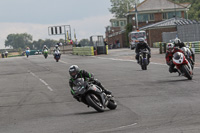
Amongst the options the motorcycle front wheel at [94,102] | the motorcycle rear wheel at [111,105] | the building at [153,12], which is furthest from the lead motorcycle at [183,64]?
the building at [153,12]

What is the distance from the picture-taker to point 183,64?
1639cm

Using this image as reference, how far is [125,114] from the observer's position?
32.6 feet

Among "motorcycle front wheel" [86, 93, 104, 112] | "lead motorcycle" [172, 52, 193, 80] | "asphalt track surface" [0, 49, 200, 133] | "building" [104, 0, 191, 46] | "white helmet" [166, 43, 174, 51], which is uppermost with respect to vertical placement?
"building" [104, 0, 191, 46]

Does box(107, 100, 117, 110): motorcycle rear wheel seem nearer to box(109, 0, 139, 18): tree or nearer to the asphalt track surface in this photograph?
the asphalt track surface

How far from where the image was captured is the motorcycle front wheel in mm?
10523

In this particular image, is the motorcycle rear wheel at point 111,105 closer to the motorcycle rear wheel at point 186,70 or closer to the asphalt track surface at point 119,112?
the asphalt track surface at point 119,112

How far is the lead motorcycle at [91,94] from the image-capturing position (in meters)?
10.6

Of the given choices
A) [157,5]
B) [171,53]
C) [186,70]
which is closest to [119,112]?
[186,70]

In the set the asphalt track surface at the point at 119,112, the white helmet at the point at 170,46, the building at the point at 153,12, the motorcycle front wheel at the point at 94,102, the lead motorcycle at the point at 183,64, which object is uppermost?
the building at the point at 153,12

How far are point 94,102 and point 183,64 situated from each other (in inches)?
260

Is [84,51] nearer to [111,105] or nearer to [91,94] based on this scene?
[111,105]

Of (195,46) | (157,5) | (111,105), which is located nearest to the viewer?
(111,105)

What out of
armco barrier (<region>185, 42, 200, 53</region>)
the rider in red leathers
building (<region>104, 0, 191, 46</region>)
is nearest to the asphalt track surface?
the rider in red leathers

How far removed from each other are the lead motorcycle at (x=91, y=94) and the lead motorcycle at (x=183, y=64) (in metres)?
6.08
